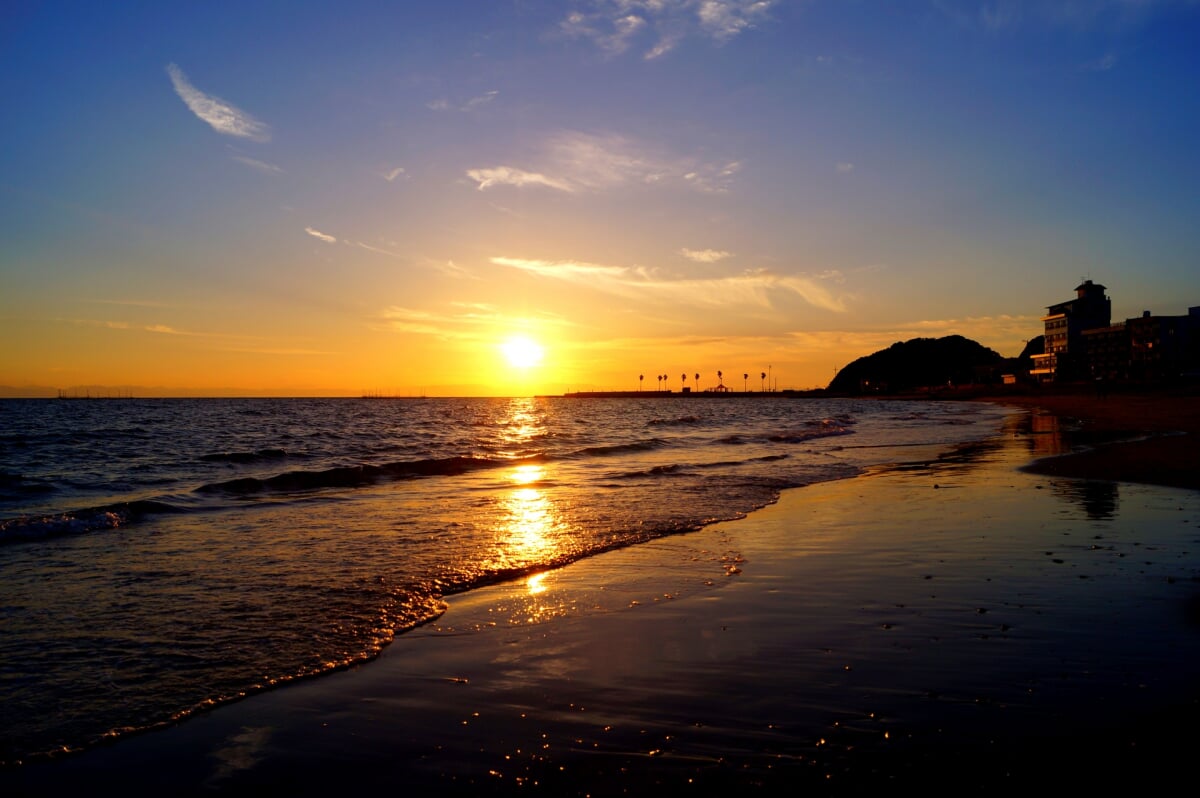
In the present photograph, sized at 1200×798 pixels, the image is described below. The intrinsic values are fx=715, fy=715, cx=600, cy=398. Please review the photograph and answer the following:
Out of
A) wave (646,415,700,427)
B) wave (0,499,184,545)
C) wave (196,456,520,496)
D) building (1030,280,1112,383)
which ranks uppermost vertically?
building (1030,280,1112,383)

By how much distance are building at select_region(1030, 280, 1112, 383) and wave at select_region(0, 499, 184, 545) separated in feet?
532

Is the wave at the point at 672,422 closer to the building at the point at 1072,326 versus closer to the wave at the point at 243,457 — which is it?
the wave at the point at 243,457

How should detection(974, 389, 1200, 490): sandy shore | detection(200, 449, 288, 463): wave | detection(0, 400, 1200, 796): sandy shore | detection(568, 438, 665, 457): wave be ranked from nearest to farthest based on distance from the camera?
detection(0, 400, 1200, 796): sandy shore
detection(974, 389, 1200, 490): sandy shore
detection(200, 449, 288, 463): wave
detection(568, 438, 665, 457): wave

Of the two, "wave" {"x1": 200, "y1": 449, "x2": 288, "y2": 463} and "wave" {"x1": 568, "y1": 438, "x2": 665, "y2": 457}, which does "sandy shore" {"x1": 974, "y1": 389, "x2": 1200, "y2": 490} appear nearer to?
"wave" {"x1": 568, "y1": 438, "x2": 665, "y2": 457}

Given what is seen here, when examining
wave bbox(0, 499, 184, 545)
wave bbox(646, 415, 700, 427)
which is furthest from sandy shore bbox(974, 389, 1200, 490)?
wave bbox(646, 415, 700, 427)

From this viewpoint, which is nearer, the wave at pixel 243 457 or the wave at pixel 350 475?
the wave at pixel 350 475

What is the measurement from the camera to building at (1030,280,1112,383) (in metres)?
146

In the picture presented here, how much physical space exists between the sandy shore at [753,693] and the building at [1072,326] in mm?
159709

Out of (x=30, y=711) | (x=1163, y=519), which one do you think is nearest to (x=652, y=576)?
(x=30, y=711)

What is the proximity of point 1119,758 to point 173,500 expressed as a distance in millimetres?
23109

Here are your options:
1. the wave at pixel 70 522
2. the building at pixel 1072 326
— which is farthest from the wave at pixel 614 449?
the building at pixel 1072 326

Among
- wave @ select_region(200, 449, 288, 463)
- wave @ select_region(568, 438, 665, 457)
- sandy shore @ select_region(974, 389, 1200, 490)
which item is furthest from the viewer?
wave @ select_region(568, 438, 665, 457)

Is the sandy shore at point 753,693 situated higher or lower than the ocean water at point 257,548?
higher

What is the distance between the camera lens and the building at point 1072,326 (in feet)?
478
